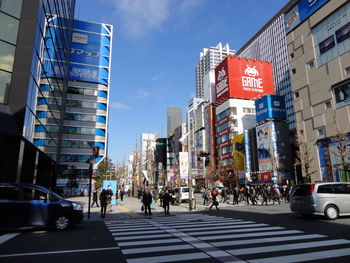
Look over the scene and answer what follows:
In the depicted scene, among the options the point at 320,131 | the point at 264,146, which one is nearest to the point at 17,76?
the point at 320,131

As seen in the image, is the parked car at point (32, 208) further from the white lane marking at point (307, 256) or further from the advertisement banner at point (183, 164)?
the advertisement banner at point (183, 164)

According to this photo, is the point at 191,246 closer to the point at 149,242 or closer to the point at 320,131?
the point at 149,242

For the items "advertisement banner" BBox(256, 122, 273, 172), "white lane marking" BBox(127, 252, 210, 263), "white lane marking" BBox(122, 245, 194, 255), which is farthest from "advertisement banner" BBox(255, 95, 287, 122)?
"white lane marking" BBox(127, 252, 210, 263)

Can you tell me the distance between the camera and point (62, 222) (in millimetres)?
10375

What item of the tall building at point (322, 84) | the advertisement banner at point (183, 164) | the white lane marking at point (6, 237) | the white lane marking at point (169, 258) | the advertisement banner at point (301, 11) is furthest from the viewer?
the advertisement banner at point (301, 11)

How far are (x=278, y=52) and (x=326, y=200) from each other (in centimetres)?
11393

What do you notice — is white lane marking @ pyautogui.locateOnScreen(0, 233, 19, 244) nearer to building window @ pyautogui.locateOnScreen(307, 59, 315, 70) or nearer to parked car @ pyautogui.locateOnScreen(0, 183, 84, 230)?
parked car @ pyautogui.locateOnScreen(0, 183, 84, 230)

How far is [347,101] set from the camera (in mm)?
33938

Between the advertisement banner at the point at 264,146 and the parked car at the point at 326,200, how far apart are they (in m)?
44.8


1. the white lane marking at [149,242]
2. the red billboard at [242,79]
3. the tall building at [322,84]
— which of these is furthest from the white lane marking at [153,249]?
the red billboard at [242,79]

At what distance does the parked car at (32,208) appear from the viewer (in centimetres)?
956

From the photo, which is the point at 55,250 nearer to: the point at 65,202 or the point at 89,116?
the point at 65,202

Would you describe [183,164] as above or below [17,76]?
below

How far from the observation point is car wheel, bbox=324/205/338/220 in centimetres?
1168
